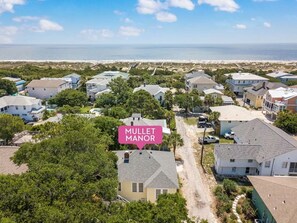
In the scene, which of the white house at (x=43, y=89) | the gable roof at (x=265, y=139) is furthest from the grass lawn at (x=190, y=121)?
the white house at (x=43, y=89)

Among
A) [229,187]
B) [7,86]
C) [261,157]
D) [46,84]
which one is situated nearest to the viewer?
[229,187]

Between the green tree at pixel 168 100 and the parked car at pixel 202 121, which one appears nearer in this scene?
the parked car at pixel 202 121

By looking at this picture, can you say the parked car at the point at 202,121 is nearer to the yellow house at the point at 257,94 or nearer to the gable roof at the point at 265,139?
the gable roof at the point at 265,139

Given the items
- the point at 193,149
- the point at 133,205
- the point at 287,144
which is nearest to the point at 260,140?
the point at 287,144

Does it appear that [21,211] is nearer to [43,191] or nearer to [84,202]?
[43,191]

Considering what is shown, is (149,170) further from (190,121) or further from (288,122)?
(288,122)

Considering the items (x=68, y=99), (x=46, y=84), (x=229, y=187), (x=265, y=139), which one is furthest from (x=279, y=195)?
(x=46, y=84)
